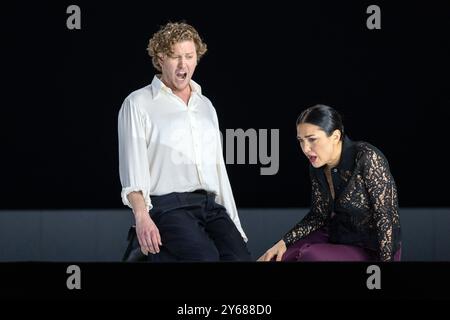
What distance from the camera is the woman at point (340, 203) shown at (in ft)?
16.1

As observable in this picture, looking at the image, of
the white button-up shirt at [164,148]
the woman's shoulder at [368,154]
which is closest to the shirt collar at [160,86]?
the white button-up shirt at [164,148]

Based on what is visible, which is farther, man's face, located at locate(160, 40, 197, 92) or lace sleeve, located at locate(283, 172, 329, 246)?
lace sleeve, located at locate(283, 172, 329, 246)

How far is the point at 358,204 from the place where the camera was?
4.95 meters

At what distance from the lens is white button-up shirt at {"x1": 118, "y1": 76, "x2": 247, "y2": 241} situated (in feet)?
15.8

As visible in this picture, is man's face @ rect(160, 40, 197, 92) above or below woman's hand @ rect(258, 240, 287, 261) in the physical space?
above

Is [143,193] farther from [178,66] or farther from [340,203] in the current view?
[340,203]

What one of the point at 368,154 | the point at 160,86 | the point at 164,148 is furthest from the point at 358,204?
the point at 160,86

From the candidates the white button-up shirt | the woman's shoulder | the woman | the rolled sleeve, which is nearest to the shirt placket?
the white button-up shirt

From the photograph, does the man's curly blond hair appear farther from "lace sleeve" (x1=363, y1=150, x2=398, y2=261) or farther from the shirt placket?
"lace sleeve" (x1=363, y1=150, x2=398, y2=261)
